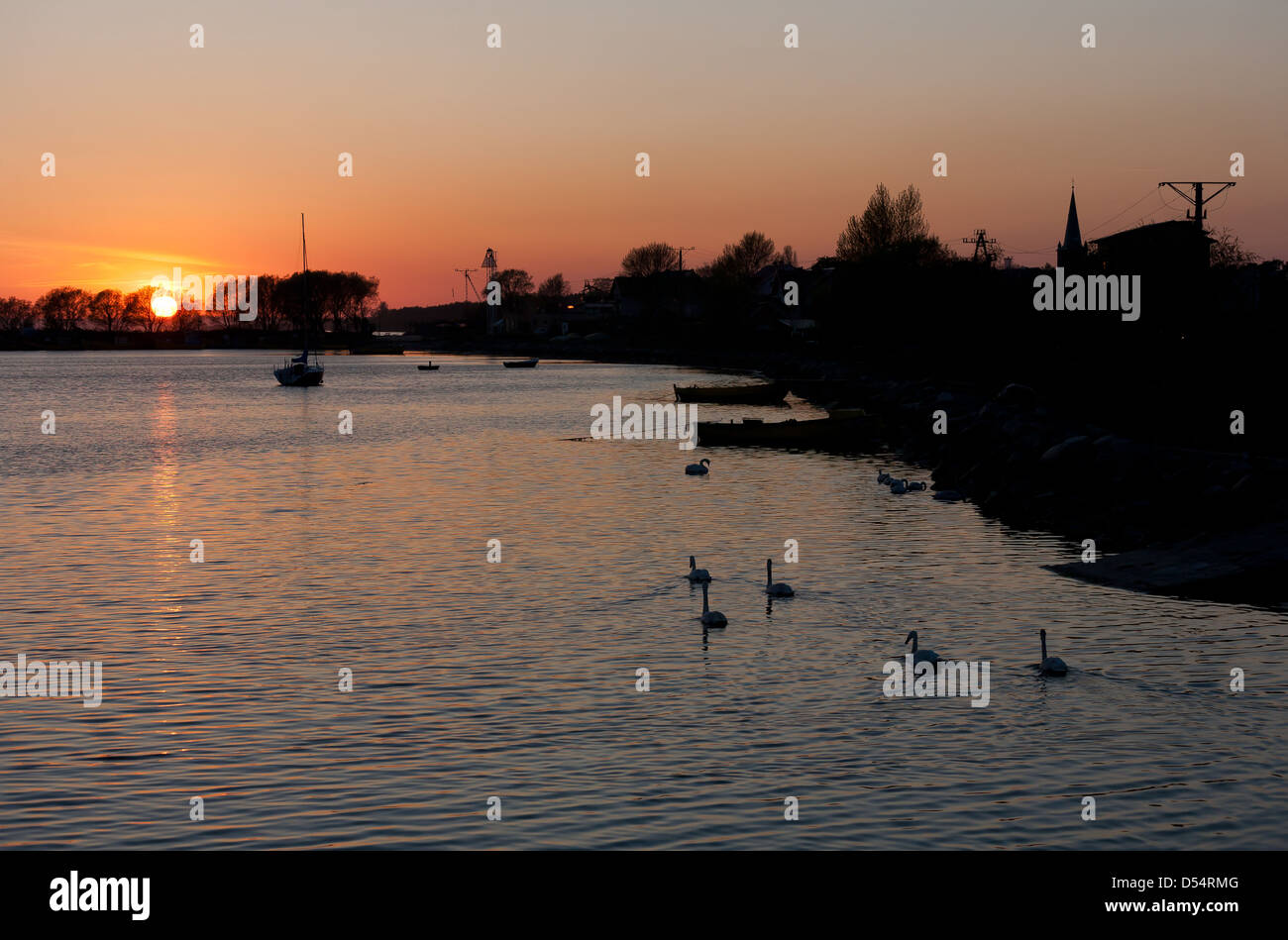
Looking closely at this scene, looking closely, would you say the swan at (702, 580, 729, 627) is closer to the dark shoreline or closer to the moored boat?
the dark shoreline

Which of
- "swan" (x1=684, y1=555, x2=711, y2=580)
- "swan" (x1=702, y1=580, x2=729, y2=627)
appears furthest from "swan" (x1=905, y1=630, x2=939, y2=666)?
"swan" (x1=684, y1=555, x2=711, y2=580)

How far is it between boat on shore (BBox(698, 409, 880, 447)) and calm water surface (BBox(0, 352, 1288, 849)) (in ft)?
67.9

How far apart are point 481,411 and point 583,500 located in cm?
5786

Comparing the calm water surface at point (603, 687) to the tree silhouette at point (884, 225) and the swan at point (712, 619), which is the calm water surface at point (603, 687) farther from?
the tree silhouette at point (884, 225)

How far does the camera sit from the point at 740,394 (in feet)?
315

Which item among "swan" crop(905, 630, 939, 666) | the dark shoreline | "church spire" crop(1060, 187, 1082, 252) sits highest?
"church spire" crop(1060, 187, 1082, 252)

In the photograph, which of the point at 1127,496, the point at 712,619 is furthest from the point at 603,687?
the point at 1127,496

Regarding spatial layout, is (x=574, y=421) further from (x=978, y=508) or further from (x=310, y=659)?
(x=310, y=659)

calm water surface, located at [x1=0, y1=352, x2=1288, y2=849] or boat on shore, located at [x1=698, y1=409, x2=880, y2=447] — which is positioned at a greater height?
boat on shore, located at [x1=698, y1=409, x2=880, y2=447]

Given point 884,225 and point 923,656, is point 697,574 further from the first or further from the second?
point 884,225

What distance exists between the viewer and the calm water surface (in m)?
13.5

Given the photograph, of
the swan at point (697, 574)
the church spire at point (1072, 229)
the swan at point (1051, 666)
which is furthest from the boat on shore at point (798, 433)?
→ the church spire at point (1072, 229)

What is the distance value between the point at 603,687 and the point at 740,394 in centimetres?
7795
